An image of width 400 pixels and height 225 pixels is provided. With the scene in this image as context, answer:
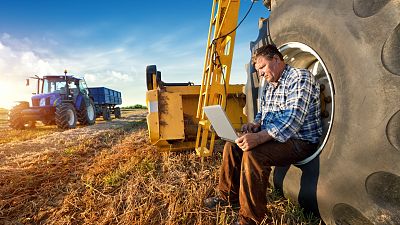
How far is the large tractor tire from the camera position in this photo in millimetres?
1405

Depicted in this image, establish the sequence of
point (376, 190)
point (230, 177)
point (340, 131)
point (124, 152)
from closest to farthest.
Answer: point (376, 190) < point (340, 131) < point (230, 177) < point (124, 152)

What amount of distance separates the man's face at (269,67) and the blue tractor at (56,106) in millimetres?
9800

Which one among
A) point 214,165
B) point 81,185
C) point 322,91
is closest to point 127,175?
point 81,185

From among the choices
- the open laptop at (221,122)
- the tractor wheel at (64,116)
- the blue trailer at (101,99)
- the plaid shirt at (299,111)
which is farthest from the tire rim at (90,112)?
the plaid shirt at (299,111)

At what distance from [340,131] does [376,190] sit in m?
0.37

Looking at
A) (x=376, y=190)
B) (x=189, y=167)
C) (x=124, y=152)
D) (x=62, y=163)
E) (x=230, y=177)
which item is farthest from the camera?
(x=124, y=152)

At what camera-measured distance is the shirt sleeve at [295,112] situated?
2006mm

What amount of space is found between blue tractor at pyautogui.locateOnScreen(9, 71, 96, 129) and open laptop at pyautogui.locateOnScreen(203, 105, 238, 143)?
941 cm

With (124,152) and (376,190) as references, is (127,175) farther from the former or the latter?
(376,190)

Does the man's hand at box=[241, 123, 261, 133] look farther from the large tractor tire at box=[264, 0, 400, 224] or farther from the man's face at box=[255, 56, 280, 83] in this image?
the large tractor tire at box=[264, 0, 400, 224]

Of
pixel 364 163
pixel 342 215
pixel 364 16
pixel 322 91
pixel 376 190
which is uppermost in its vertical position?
pixel 364 16

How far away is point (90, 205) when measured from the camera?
260cm

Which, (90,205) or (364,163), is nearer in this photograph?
(364,163)

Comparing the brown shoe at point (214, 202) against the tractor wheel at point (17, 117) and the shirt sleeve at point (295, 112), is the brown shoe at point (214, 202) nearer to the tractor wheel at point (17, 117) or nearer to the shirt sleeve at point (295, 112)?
the shirt sleeve at point (295, 112)
